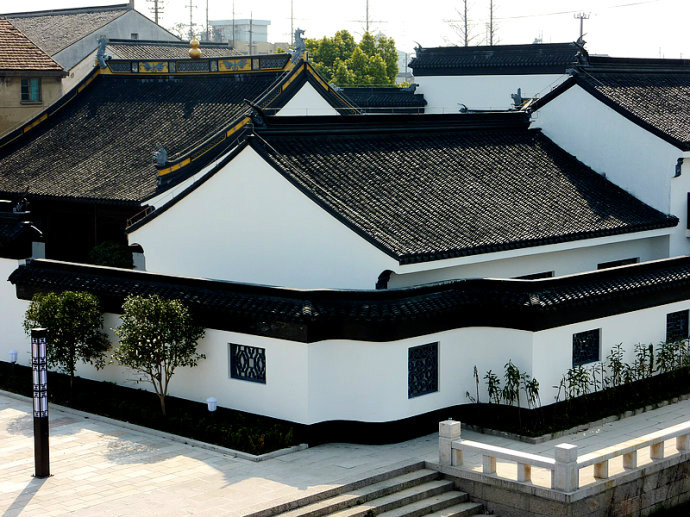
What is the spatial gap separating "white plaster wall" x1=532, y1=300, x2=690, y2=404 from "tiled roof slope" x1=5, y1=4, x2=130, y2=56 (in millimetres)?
37394

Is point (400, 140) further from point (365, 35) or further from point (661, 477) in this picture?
point (365, 35)

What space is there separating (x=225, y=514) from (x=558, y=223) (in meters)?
10.0

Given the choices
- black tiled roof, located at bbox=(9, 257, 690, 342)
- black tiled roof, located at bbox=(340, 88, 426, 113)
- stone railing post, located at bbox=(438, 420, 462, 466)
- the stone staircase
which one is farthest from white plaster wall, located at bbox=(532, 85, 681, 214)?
black tiled roof, located at bbox=(340, 88, 426, 113)

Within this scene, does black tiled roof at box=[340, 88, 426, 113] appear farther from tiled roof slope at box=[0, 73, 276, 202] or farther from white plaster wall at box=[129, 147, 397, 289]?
white plaster wall at box=[129, 147, 397, 289]

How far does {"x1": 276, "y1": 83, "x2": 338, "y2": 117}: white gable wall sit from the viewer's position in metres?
28.7

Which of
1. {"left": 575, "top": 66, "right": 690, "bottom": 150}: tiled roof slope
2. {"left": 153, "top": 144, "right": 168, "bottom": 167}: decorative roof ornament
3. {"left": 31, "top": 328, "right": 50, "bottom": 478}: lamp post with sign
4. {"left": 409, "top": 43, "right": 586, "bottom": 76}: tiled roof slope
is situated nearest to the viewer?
{"left": 31, "top": 328, "right": 50, "bottom": 478}: lamp post with sign

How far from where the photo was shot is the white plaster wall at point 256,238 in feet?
60.6

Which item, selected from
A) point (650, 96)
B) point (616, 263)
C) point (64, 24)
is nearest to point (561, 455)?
point (616, 263)

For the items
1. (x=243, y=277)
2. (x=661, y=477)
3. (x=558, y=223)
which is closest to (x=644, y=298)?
(x=558, y=223)

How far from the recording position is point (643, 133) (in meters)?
23.5

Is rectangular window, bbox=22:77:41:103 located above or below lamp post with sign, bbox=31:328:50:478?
above

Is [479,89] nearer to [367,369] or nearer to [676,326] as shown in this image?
[676,326]

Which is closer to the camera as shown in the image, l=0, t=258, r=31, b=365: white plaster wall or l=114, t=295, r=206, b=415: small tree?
l=114, t=295, r=206, b=415: small tree

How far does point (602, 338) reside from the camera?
61.1 ft
